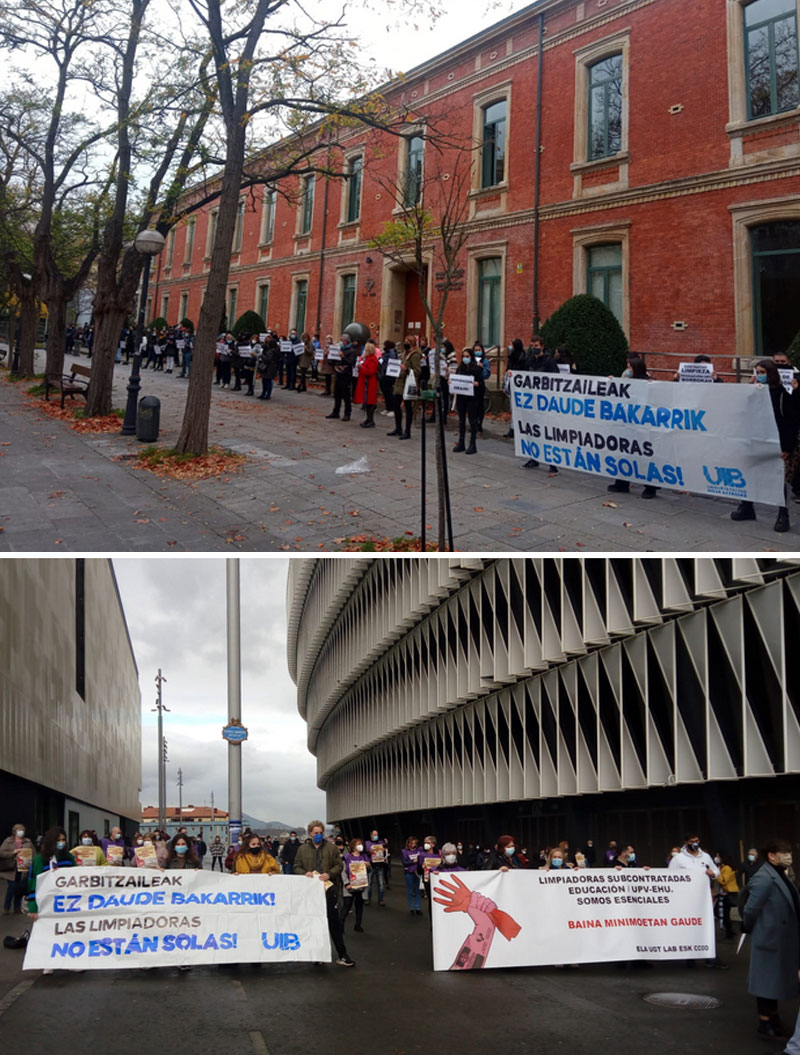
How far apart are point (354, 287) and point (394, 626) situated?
13032 millimetres

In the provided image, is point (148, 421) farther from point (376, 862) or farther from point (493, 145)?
point (493, 145)

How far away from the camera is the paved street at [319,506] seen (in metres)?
12.6

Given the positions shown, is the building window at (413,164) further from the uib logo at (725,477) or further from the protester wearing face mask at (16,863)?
the protester wearing face mask at (16,863)

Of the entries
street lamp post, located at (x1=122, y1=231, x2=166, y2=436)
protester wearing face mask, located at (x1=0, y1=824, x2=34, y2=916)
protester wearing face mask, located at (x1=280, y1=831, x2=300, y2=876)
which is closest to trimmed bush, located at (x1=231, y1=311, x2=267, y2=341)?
street lamp post, located at (x1=122, y1=231, x2=166, y2=436)

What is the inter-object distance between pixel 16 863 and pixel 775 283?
62.9ft

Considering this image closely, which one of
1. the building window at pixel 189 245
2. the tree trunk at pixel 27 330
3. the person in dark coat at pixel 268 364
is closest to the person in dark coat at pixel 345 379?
the person in dark coat at pixel 268 364

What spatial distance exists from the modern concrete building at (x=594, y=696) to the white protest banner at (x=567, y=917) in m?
4.12

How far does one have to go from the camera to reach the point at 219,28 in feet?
59.5

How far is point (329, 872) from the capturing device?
10516 millimetres

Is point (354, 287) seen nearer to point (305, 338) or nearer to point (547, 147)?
point (305, 338)

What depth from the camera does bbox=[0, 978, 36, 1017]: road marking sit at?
723 cm

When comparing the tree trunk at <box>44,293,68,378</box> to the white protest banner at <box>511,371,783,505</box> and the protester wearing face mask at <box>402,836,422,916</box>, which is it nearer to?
the white protest banner at <box>511,371,783,505</box>

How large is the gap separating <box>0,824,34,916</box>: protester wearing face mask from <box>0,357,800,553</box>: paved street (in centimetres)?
434

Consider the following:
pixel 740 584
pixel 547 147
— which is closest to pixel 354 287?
pixel 547 147
